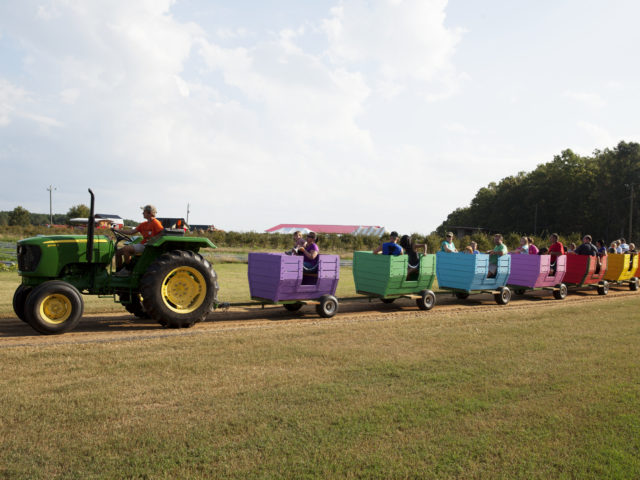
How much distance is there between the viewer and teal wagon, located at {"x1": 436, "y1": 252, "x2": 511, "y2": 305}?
11242mm

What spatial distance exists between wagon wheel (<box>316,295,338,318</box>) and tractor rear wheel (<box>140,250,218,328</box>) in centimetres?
211

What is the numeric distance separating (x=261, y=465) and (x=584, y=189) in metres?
64.4

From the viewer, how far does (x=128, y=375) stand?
486cm

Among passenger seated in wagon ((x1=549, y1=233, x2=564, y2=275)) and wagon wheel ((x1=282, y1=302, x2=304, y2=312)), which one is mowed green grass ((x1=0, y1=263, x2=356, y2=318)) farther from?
passenger seated in wagon ((x1=549, y1=233, x2=564, y2=275))

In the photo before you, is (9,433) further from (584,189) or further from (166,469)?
(584,189)

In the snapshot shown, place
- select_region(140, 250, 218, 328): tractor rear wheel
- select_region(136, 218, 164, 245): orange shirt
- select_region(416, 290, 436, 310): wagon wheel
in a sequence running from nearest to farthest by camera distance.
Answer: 1. select_region(140, 250, 218, 328): tractor rear wheel
2. select_region(136, 218, 164, 245): orange shirt
3. select_region(416, 290, 436, 310): wagon wheel

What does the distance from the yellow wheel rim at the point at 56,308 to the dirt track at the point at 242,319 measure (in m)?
0.24

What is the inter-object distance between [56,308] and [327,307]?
451 cm

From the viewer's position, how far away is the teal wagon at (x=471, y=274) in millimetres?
11242

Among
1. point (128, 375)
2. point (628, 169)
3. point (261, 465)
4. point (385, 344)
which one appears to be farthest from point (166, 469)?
point (628, 169)

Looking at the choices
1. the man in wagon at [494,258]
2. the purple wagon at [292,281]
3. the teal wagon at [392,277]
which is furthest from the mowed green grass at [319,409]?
the man in wagon at [494,258]

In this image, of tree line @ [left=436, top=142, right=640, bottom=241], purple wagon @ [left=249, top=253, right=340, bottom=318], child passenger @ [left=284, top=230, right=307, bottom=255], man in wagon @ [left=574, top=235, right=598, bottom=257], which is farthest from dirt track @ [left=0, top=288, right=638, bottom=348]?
tree line @ [left=436, top=142, right=640, bottom=241]

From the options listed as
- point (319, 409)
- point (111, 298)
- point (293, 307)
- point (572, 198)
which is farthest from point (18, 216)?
point (572, 198)

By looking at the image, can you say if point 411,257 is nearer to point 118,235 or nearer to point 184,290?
point 184,290
